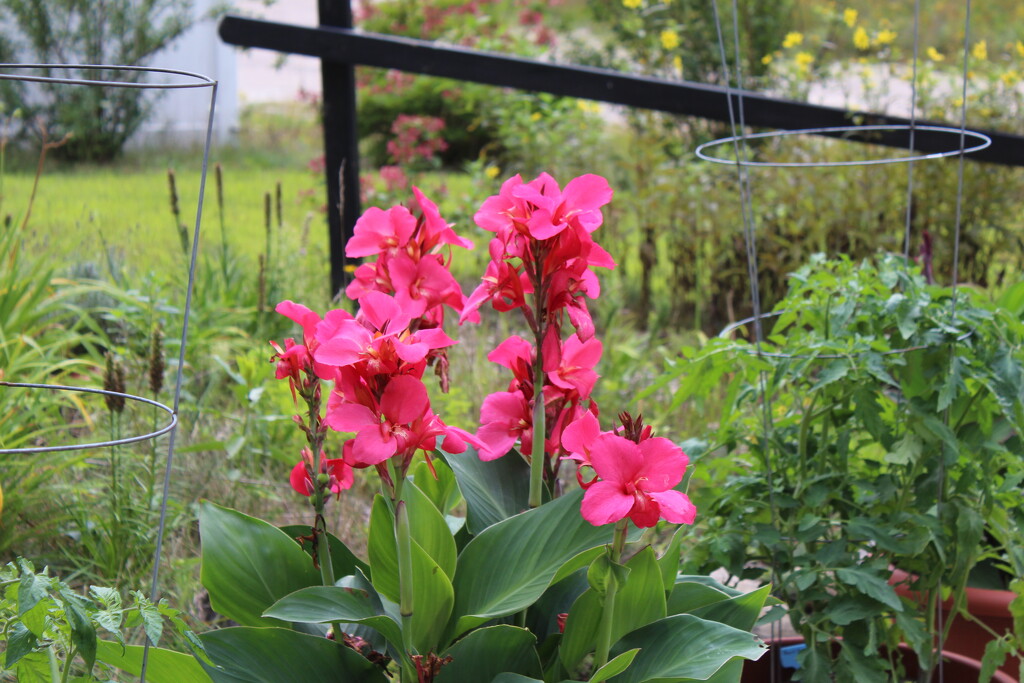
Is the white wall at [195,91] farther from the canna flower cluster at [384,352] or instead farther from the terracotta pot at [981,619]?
the canna flower cluster at [384,352]

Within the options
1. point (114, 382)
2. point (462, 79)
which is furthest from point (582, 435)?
point (462, 79)

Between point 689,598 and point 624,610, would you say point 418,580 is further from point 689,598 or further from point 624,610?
point 689,598

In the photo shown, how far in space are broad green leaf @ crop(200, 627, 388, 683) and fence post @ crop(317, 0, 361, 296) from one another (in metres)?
2.53

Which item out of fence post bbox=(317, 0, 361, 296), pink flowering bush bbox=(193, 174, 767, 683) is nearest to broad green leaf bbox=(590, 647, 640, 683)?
pink flowering bush bbox=(193, 174, 767, 683)

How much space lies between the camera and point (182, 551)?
2.15 metres

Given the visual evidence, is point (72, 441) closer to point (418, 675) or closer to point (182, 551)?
point (182, 551)

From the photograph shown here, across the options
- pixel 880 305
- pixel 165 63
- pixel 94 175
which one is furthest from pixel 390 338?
pixel 165 63

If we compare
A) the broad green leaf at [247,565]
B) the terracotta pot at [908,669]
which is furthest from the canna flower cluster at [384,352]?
the terracotta pot at [908,669]

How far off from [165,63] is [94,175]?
2952 millimetres

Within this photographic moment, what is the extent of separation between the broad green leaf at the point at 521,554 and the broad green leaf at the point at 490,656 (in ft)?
0.08

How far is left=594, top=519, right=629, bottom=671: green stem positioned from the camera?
1046mm

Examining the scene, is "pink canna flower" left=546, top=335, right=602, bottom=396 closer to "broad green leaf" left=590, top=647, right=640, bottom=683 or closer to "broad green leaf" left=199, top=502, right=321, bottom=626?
"broad green leaf" left=590, top=647, right=640, bottom=683

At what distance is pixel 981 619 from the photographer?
1919 millimetres

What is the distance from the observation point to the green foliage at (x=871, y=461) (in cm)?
152
